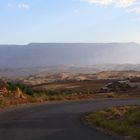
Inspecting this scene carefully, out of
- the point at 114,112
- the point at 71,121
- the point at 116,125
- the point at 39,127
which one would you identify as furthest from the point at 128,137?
the point at 114,112

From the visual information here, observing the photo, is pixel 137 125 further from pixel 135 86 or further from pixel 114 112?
Answer: pixel 135 86

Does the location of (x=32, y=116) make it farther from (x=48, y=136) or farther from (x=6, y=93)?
(x=6, y=93)

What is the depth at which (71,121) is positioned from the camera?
80.2ft

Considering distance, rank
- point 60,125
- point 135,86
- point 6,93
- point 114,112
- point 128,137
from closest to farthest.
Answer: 1. point 128,137
2. point 60,125
3. point 114,112
4. point 6,93
5. point 135,86

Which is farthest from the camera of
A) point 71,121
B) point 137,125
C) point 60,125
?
point 71,121

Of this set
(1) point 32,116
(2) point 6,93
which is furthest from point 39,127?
(2) point 6,93

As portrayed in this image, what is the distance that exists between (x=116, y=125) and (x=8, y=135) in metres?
4.92

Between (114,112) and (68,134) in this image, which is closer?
(68,134)

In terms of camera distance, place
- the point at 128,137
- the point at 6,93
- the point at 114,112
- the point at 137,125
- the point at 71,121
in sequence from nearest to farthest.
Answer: the point at 128,137 → the point at 137,125 → the point at 71,121 → the point at 114,112 → the point at 6,93

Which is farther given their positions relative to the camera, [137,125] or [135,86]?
[135,86]

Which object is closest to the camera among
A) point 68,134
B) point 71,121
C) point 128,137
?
point 128,137

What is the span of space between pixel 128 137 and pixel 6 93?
96.5 feet

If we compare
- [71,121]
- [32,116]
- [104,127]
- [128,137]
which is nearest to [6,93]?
[32,116]

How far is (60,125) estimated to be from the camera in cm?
2259
